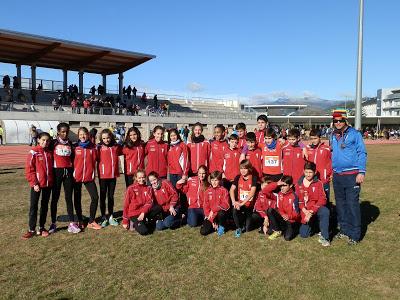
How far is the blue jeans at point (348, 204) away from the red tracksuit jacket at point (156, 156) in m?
3.30

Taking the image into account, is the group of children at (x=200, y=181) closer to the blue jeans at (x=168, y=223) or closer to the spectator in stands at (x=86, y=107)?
the blue jeans at (x=168, y=223)

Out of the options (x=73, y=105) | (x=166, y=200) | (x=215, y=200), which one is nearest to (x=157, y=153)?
(x=166, y=200)

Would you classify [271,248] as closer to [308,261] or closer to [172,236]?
[308,261]

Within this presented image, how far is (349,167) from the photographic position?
6121 mm

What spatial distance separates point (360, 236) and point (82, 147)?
486 cm

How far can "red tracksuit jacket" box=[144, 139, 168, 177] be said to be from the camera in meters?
7.89

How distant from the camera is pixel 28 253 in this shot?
5910 millimetres

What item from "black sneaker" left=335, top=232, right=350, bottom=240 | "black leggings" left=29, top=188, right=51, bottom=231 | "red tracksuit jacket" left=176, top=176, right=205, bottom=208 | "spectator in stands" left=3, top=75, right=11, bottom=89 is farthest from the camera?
"spectator in stands" left=3, top=75, right=11, bottom=89

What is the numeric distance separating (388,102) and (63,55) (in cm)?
9875

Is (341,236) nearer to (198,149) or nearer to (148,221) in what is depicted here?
(198,149)

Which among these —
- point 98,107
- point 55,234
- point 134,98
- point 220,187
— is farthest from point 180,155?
point 134,98

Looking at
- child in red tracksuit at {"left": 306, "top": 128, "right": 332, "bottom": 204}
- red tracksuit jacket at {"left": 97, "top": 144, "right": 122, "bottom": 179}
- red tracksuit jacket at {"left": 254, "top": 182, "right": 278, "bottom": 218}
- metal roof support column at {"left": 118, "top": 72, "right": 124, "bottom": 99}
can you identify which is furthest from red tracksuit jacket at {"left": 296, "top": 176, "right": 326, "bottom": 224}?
metal roof support column at {"left": 118, "top": 72, "right": 124, "bottom": 99}

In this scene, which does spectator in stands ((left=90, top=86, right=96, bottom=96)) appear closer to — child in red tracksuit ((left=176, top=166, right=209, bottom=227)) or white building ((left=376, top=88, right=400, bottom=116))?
child in red tracksuit ((left=176, top=166, right=209, bottom=227))

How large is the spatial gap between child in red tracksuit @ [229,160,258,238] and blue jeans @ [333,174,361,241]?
4.67ft
